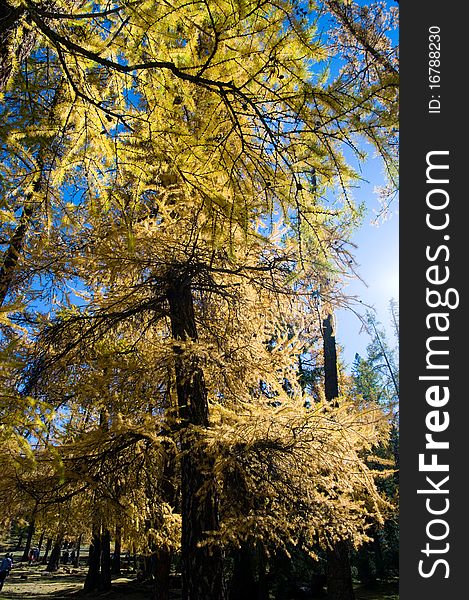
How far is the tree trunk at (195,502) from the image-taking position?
193 inches

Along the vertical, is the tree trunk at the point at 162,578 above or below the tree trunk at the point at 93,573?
above

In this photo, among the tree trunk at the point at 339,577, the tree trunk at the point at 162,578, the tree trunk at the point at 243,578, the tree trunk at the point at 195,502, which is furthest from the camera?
the tree trunk at the point at 243,578

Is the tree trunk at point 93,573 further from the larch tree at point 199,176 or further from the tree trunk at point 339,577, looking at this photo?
the larch tree at point 199,176

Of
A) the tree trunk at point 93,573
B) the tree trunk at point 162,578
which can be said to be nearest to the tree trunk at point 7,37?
the tree trunk at point 162,578

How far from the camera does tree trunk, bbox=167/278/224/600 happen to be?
16.1 feet

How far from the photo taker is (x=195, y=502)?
520 centimetres

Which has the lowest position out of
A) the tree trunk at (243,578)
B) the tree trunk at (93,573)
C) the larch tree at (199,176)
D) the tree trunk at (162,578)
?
the tree trunk at (93,573)

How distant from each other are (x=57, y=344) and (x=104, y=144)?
3495mm

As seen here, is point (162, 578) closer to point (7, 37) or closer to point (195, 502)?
point (195, 502)

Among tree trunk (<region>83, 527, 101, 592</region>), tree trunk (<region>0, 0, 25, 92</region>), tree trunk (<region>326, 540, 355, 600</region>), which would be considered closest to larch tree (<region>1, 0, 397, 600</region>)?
tree trunk (<region>0, 0, 25, 92</region>)

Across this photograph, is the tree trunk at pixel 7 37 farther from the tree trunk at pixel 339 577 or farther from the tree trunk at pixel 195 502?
the tree trunk at pixel 339 577

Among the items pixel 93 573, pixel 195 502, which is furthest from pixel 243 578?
pixel 195 502

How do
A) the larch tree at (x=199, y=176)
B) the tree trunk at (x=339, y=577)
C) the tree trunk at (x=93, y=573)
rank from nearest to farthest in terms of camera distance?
the larch tree at (x=199, y=176) < the tree trunk at (x=339, y=577) < the tree trunk at (x=93, y=573)

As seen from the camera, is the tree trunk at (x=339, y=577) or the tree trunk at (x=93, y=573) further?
the tree trunk at (x=93, y=573)
